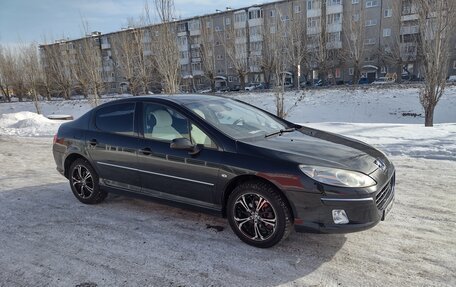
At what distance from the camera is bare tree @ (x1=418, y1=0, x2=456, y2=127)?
13.0m

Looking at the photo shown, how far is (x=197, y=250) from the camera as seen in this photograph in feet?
10.7

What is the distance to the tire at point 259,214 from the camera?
3.07m

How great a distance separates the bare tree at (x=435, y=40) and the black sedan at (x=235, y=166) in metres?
12.2

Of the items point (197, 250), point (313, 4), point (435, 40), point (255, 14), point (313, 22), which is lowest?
point (197, 250)

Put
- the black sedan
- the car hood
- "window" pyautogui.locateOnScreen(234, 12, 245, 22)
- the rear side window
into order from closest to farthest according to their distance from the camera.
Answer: the black sedan
the car hood
the rear side window
"window" pyautogui.locateOnScreen(234, 12, 245, 22)

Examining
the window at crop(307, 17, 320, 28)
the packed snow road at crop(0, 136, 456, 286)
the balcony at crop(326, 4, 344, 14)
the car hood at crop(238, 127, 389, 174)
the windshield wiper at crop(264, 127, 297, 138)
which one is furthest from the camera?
the balcony at crop(326, 4, 344, 14)

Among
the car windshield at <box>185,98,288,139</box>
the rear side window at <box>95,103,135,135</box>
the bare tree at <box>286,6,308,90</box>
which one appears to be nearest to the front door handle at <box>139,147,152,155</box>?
the rear side window at <box>95,103,135,135</box>

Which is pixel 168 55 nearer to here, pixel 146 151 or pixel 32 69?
pixel 146 151

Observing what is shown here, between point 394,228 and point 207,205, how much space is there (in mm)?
2106

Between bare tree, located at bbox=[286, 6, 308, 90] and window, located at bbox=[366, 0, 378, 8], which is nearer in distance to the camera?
bare tree, located at bbox=[286, 6, 308, 90]

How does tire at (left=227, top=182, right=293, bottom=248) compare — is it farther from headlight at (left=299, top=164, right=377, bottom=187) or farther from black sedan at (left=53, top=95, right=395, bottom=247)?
headlight at (left=299, top=164, right=377, bottom=187)

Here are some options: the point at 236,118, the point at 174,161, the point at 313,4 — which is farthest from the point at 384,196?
the point at 313,4

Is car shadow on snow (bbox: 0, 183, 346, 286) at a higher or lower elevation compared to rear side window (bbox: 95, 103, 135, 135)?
lower

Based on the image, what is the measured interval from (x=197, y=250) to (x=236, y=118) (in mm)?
Result: 1623
